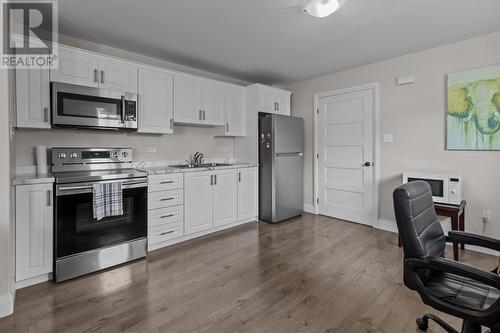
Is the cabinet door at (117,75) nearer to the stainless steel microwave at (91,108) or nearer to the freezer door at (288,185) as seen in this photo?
the stainless steel microwave at (91,108)

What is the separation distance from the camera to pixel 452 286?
1420 millimetres

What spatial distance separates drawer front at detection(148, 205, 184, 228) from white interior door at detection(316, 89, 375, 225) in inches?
102

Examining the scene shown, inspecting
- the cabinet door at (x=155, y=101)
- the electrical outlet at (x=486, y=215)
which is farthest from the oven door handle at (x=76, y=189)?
the electrical outlet at (x=486, y=215)

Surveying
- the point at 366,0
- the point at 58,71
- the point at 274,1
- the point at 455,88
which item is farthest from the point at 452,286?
the point at 58,71

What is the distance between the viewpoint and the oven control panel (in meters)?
2.68

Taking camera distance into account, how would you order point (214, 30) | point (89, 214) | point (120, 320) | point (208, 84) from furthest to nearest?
1. point (208, 84)
2. point (214, 30)
3. point (89, 214)
4. point (120, 320)

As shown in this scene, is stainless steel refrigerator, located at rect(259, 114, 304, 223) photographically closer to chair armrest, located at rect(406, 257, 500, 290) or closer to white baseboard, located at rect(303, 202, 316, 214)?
white baseboard, located at rect(303, 202, 316, 214)

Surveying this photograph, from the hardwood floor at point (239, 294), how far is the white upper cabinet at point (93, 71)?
197cm

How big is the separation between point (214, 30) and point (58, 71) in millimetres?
1648

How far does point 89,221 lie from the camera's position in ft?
8.04

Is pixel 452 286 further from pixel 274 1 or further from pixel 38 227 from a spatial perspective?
pixel 38 227

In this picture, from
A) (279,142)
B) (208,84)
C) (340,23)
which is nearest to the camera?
(340,23)

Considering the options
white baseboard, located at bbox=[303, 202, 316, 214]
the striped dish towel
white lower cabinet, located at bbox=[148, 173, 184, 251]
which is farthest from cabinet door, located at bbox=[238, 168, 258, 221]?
the striped dish towel

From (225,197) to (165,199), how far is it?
937mm
